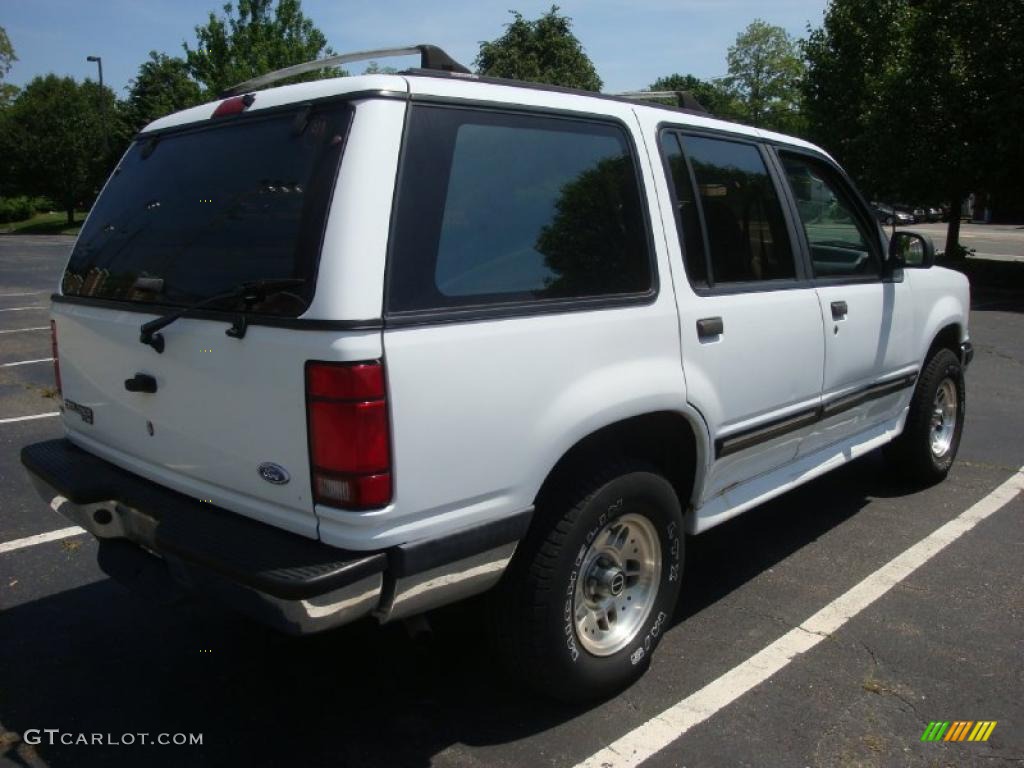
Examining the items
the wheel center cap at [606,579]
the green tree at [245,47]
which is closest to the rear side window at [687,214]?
the wheel center cap at [606,579]

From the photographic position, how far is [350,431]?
7.36 feet

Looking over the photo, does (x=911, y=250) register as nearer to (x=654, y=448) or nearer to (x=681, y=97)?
(x=681, y=97)

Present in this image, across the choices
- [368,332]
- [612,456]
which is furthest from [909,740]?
[368,332]

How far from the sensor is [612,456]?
2939 mm

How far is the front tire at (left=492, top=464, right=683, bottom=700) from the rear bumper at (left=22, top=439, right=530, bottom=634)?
0.60ft

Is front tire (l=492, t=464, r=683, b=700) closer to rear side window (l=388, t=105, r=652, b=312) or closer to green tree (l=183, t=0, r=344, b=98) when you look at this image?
rear side window (l=388, t=105, r=652, b=312)

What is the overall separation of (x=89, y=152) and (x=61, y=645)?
49.2m

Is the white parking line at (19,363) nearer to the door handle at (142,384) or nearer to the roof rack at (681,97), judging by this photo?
the door handle at (142,384)

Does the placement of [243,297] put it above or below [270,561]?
above

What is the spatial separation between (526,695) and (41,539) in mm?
2865

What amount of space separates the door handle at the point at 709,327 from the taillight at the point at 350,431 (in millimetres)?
1383

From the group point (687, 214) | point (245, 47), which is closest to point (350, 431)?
point (687, 214)

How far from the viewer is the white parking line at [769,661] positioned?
2.82 metres

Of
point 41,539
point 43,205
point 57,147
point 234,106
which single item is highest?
point 57,147
